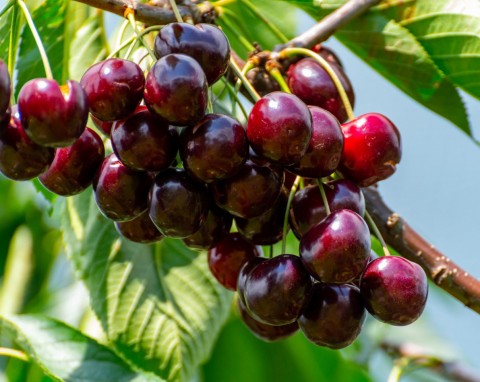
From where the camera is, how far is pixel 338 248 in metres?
1.21

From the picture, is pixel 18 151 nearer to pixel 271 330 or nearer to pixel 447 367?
pixel 271 330

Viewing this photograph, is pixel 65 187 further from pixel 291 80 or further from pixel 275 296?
pixel 291 80

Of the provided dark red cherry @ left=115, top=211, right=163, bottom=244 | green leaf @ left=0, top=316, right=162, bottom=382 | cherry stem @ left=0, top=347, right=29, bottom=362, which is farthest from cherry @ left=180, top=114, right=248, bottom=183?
cherry stem @ left=0, top=347, right=29, bottom=362

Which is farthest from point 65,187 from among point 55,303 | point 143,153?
point 55,303

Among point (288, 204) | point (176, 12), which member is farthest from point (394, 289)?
Answer: point (176, 12)

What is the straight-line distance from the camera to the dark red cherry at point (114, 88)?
122 centimetres

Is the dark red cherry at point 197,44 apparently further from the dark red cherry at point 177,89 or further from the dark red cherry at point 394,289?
the dark red cherry at point 394,289

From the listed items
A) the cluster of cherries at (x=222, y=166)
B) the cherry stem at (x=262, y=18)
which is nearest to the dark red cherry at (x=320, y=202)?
the cluster of cherries at (x=222, y=166)

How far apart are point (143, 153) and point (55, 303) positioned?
1.54 metres

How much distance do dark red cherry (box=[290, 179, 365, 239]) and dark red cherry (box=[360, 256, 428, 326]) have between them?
0.09 metres

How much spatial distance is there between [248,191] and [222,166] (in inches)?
2.5

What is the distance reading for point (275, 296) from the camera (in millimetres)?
1253

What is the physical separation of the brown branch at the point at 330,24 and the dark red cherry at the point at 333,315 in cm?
51

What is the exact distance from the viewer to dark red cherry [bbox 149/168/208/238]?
124 centimetres
